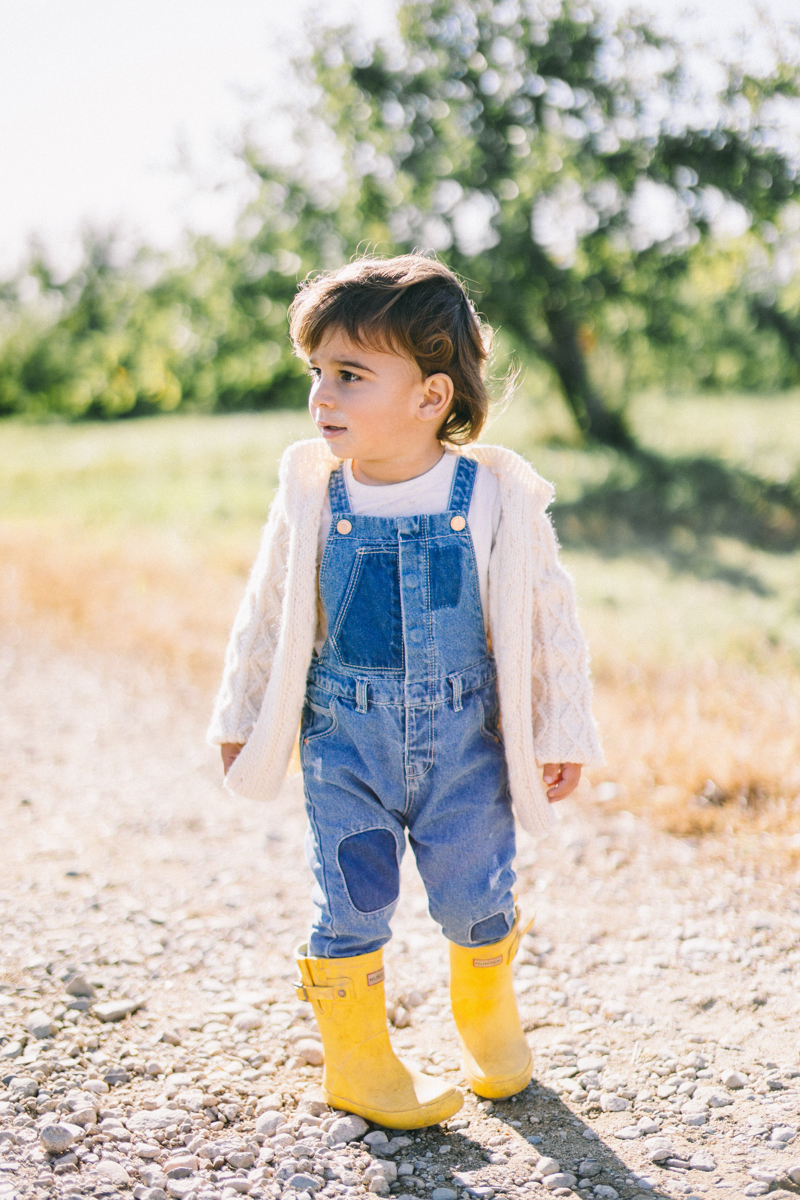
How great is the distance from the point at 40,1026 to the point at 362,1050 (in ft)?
2.53

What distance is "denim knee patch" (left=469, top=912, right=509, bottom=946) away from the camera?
7.20 feet

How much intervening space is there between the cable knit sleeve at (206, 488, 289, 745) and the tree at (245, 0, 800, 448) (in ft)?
28.8

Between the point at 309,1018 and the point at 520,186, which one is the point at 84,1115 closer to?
the point at 309,1018

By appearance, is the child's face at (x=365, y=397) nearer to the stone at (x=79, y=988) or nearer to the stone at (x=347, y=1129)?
the stone at (x=347, y=1129)

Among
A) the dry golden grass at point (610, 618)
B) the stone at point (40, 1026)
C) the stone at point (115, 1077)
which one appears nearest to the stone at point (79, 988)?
the stone at point (40, 1026)

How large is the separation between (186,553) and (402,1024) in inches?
229

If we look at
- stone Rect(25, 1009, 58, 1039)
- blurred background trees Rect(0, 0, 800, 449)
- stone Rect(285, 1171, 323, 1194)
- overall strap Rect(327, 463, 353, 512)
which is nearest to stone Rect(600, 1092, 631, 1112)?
stone Rect(285, 1171, 323, 1194)

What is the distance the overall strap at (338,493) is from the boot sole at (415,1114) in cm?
124

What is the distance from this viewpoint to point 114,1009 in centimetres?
247

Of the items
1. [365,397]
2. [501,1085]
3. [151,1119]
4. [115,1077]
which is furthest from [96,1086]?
[365,397]

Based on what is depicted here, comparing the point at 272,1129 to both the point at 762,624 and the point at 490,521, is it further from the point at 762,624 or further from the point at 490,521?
the point at 762,624

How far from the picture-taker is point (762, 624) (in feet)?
19.7

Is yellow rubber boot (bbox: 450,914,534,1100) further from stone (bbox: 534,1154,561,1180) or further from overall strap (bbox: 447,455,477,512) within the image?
overall strap (bbox: 447,455,477,512)

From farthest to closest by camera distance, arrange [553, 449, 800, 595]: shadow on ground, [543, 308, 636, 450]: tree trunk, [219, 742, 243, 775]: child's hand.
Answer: [543, 308, 636, 450]: tree trunk → [553, 449, 800, 595]: shadow on ground → [219, 742, 243, 775]: child's hand
